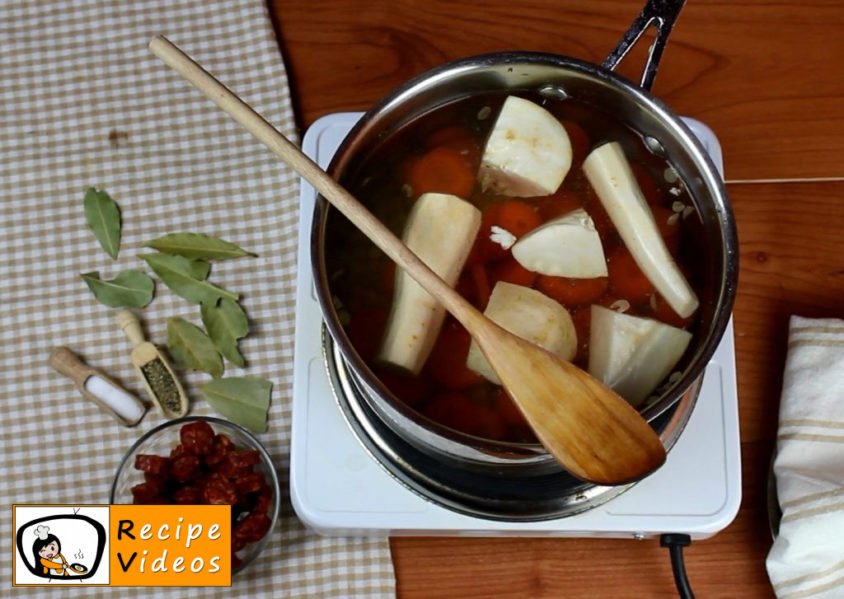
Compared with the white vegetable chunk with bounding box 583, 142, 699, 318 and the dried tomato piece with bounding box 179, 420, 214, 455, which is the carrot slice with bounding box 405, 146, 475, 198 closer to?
the white vegetable chunk with bounding box 583, 142, 699, 318

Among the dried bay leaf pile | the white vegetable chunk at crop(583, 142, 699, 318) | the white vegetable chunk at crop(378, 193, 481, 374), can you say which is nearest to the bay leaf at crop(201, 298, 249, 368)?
the dried bay leaf pile

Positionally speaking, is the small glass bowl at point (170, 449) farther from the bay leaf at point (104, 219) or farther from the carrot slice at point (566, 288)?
the carrot slice at point (566, 288)

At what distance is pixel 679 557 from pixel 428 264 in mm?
302

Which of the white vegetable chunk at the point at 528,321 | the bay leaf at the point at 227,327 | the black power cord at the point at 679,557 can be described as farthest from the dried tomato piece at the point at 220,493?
the black power cord at the point at 679,557

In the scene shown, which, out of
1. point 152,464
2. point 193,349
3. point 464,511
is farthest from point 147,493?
point 464,511

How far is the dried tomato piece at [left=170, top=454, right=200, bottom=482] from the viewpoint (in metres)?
0.72

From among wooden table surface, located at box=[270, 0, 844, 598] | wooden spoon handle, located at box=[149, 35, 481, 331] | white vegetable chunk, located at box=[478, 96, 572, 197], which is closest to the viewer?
wooden spoon handle, located at box=[149, 35, 481, 331]

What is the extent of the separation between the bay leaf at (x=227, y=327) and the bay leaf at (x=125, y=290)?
0.17 feet

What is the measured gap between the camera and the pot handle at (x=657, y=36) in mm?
655

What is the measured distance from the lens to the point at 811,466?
73 centimetres

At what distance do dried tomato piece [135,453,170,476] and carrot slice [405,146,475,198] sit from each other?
11.1 inches

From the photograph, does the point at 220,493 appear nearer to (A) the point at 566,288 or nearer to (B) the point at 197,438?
(B) the point at 197,438

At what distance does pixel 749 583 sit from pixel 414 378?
1.13 ft

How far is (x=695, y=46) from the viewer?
0.86m
